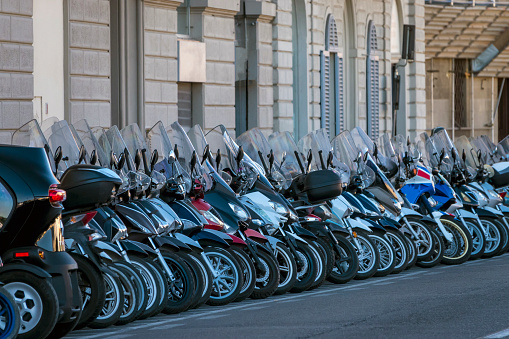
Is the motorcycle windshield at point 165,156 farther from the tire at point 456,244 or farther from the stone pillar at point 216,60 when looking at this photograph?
the stone pillar at point 216,60

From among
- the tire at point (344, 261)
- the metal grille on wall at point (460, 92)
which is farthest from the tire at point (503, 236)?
the metal grille on wall at point (460, 92)

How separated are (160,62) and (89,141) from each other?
27.0 ft

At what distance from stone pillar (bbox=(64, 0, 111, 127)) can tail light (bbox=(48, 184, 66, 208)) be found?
7971 mm

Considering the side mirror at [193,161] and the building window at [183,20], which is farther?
the building window at [183,20]

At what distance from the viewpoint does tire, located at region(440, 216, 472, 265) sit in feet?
46.5

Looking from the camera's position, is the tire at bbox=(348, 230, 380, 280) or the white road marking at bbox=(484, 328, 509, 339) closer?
the white road marking at bbox=(484, 328, 509, 339)

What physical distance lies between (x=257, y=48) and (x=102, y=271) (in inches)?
506

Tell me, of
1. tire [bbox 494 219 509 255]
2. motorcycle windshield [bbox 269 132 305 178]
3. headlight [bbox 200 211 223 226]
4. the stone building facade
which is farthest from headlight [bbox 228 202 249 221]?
tire [bbox 494 219 509 255]

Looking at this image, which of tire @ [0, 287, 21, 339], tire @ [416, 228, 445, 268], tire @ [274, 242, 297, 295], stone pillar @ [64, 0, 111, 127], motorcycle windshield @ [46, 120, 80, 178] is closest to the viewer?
tire @ [0, 287, 21, 339]

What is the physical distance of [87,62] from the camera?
53.7ft

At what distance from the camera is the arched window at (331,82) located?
81.7 ft

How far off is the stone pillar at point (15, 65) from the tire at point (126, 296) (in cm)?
522

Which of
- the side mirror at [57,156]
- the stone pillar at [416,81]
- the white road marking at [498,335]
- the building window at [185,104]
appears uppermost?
the stone pillar at [416,81]

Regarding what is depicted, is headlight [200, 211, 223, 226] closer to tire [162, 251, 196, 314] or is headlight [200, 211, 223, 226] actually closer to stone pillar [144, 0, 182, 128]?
tire [162, 251, 196, 314]
